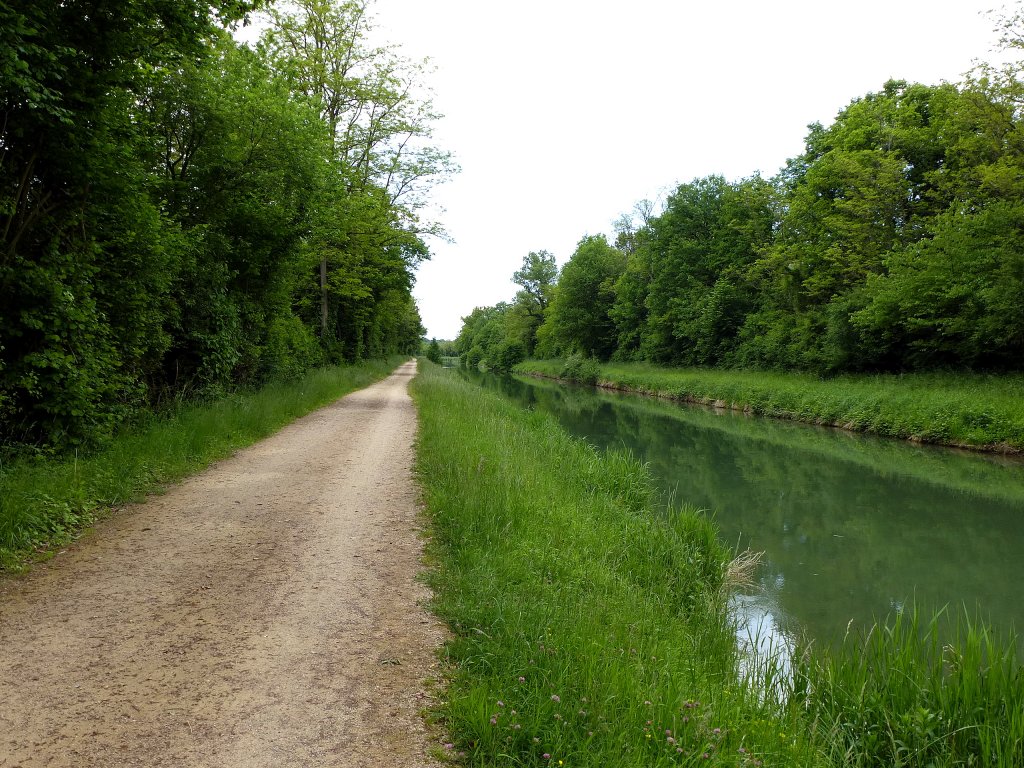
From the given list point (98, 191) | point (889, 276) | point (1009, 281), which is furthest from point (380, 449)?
point (889, 276)

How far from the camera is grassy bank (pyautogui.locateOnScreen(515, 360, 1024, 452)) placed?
16336mm

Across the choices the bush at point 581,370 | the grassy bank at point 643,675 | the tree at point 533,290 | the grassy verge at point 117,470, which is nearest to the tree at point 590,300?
the bush at point 581,370

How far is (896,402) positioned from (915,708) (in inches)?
748

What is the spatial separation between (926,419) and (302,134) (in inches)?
735

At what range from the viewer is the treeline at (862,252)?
1845 centimetres

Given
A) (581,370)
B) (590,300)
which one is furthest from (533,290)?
(581,370)

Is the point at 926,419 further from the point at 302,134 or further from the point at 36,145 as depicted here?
the point at 36,145

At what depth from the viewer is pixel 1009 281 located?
17.2 metres

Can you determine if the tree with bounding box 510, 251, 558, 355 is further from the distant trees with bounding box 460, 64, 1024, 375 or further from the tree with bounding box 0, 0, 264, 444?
the tree with bounding box 0, 0, 264, 444

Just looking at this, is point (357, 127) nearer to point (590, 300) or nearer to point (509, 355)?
point (590, 300)

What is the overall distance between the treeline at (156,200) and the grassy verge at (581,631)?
439cm

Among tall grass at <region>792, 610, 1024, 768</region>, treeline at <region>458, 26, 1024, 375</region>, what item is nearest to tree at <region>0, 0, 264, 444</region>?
tall grass at <region>792, 610, 1024, 768</region>

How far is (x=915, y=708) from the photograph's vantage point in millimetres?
3623

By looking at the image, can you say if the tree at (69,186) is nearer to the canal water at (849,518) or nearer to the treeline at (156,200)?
the treeline at (156,200)
